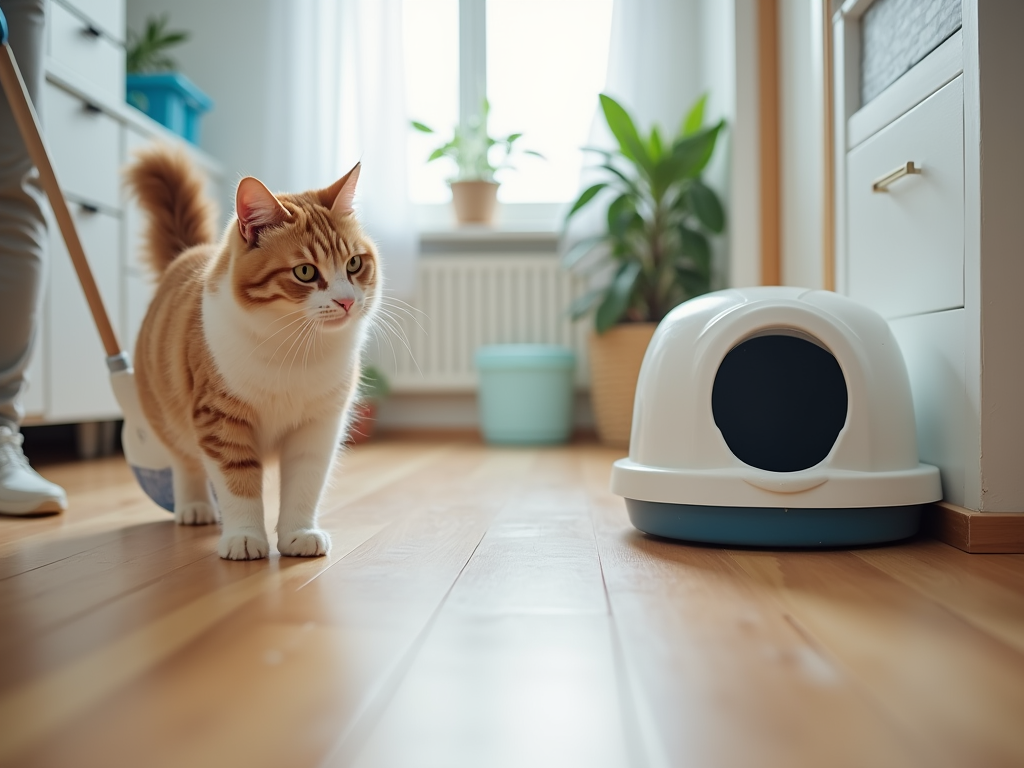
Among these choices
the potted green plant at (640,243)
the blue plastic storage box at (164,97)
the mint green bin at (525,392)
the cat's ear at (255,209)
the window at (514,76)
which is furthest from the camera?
the window at (514,76)

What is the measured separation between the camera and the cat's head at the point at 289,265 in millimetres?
1160

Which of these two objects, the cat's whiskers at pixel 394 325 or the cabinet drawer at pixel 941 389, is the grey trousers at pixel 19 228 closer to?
the cat's whiskers at pixel 394 325

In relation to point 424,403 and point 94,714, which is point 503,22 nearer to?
point 424,403

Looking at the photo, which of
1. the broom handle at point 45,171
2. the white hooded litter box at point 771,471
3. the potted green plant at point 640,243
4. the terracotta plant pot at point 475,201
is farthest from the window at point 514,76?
the white hooded litter box at point 771,471

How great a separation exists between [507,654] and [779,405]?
84cm

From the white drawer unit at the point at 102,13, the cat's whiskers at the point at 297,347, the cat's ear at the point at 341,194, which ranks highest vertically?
the white drawer unit at the point at 102,13

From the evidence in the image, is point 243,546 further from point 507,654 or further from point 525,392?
point 525,392

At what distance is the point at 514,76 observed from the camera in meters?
3.80

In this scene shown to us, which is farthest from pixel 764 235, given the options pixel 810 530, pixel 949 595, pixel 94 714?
pixel 94 714

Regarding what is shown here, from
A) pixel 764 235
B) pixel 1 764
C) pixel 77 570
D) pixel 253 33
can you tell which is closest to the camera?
pixel 1 764

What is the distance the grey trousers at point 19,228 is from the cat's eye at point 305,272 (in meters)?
0.85

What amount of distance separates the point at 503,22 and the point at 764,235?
1.80 m

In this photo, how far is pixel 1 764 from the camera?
0.60 metres

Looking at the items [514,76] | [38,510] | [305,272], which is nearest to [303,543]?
[305,272]
